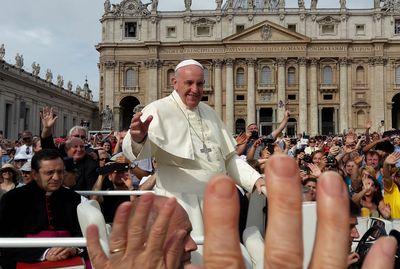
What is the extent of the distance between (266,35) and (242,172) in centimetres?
4982

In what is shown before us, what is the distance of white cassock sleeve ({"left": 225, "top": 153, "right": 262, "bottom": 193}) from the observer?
376 cm

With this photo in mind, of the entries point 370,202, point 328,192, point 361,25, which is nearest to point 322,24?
point 361,25

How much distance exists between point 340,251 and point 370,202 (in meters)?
5.29

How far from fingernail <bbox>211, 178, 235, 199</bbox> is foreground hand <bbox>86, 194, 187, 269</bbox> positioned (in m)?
0.21

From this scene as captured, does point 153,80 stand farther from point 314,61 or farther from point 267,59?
point 314,61

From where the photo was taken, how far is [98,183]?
606 cm

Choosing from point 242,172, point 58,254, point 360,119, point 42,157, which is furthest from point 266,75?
point 58,254

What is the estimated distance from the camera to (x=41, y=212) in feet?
12.2

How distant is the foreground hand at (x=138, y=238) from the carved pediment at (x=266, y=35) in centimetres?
5172

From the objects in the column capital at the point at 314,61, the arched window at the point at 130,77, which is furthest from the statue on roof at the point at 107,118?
the column capital at the point at 314,61

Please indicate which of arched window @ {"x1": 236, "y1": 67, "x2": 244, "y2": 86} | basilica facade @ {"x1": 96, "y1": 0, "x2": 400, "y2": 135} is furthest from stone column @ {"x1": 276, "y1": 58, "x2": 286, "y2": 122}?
arched window @ {"x1": 236, "y1": 67, "x2": 244, "y2": 86}

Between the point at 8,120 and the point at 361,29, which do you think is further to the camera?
Result: the point at 361,29

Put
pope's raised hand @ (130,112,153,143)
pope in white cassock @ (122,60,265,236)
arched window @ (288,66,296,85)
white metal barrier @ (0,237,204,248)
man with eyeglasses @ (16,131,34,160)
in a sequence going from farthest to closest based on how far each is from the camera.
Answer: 1. arched window @ (288,66,296,85)
2. man with eyeglasses @ (16,131,34,160)
3. pope in white cassock @ (122,60,265,236)
4. pope's raised hand @ (130,112,153,143)
5. white metal barrier @ (0,237,204,248)

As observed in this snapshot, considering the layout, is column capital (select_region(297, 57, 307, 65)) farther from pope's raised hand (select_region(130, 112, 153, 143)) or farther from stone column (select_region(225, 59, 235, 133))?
pope's raised hand (select_region(130, 112, 153, 143))
